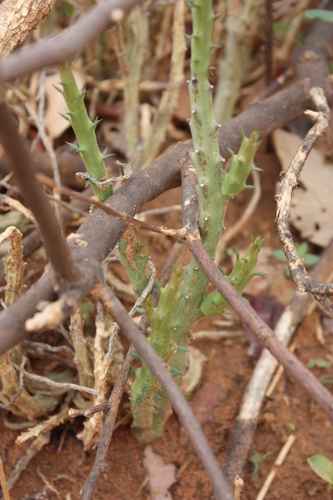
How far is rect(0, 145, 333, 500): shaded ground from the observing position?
111cm

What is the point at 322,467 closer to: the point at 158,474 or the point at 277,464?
the point at 277,464

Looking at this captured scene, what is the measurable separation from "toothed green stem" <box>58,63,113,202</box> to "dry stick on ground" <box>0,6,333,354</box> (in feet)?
0.16

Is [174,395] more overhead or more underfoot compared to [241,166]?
more underfoot

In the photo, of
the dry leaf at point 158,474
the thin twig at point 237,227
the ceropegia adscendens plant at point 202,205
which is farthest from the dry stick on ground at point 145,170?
the dry leaf at point 158,474

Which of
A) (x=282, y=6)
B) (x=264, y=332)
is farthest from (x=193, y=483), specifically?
(x=282, y=6)

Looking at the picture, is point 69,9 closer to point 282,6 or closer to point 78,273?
point 282,6

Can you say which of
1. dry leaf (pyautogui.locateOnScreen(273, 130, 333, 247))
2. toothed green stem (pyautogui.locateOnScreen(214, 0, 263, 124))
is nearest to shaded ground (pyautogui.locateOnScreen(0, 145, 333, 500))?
dry leaf (pyautogui.locateOnScreen(273, 130, 333, 247))

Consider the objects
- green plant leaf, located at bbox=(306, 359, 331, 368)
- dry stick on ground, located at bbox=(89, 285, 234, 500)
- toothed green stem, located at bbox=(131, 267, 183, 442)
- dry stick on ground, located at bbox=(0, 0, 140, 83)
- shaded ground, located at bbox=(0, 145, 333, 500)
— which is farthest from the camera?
green plant leaf, located at bbox=(306, 359, 331, 368)

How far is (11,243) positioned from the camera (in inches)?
37.6

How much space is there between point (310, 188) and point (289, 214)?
98 cm

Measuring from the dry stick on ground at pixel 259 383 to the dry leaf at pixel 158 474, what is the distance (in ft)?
0.45

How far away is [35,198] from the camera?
1.81ft

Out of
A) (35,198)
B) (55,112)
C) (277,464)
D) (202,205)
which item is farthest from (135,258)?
(55,112)

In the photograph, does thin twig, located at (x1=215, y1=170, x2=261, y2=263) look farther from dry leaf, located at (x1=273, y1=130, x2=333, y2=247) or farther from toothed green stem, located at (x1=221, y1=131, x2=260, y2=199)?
toothed green stem, located at (x1=221, y1=131, x2=260, y2=199)
